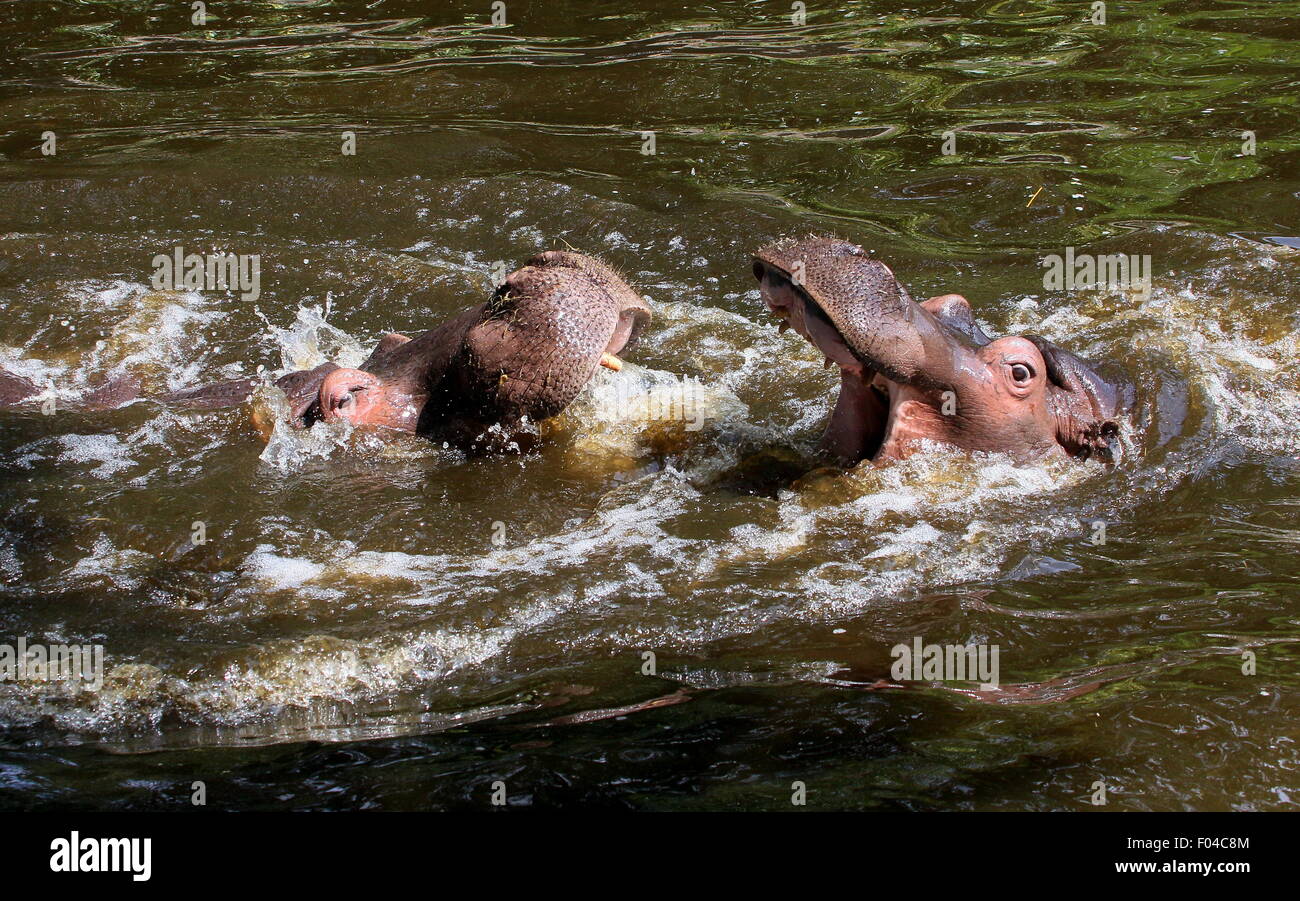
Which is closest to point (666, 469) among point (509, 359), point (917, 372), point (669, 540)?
point (669, 540)

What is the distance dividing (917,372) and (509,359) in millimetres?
1426

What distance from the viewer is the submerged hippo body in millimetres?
4797

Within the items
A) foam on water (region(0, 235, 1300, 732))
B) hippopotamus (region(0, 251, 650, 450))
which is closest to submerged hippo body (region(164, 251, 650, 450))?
hippopotamus (region(0, 251, 650, 450))

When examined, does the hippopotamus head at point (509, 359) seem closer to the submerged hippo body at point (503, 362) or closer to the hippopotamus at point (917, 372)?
the submerged hippo body at point (503, 362)

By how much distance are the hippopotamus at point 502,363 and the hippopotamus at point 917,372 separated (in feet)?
2.14

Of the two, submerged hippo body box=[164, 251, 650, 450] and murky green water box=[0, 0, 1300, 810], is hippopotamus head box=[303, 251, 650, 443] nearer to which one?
submerged hippo body box=[164, 251, 650, 450]

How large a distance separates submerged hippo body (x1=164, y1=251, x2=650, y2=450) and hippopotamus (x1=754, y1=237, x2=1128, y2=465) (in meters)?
0.65

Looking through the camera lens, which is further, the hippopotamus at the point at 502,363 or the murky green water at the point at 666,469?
the hippopotamus at the point at 502,363

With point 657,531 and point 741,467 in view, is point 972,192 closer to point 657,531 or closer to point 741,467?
point 741,467


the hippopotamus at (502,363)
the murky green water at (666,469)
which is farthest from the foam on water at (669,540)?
the hippopotamus at (502,363)

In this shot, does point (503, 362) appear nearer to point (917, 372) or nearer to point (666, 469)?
point (666, 469)

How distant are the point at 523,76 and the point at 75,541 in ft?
22.7

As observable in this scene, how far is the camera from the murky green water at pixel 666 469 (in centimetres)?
350

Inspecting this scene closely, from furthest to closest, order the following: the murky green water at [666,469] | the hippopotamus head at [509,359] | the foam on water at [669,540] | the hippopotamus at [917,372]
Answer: the hippopotamus head at [509,359]
the hippopotamus at [917,372]
the foam on water at [669,540]
the murky green water at [666,469]
